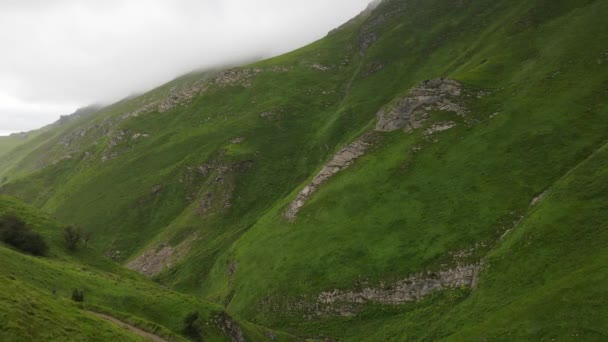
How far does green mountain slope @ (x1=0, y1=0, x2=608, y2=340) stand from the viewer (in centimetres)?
5473

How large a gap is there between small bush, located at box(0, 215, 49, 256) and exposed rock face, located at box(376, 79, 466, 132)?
72094 millimetres

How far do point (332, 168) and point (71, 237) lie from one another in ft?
179

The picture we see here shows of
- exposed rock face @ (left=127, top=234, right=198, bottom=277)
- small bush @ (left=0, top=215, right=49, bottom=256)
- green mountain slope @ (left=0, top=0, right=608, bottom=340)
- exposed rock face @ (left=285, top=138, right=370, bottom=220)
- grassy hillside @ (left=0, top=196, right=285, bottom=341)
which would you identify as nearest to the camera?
grassy hillside @ (left=0, top=196, right=285, bottom=341)

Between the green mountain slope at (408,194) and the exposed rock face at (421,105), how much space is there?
1.43ft

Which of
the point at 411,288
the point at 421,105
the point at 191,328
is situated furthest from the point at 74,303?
the point at 421,105

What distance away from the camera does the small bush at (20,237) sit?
200ft

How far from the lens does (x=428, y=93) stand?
329ft

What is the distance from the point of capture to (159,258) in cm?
11544

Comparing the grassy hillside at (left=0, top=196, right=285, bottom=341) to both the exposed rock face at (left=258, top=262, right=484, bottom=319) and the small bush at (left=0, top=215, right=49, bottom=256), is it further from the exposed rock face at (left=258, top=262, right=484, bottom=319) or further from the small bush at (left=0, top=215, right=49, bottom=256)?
the exposed rock face at (left=258, top=262, right=484, bottom=319)

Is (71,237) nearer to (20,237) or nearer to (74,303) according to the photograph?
(20,237)

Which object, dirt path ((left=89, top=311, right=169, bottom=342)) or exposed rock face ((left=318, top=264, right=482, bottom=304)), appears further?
exposed rock face ((left=318, top=264, right=482, bottom=304))

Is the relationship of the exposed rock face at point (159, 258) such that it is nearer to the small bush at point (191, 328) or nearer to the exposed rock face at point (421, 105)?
the exposed rock face at point (421, 105)

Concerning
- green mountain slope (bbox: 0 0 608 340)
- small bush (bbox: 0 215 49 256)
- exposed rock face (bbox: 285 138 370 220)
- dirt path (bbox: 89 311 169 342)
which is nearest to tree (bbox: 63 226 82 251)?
small bush (bbox: 0 215 49 256)

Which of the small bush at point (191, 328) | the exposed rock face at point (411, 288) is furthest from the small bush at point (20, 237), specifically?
the exposed rock face at point (411, 288)
